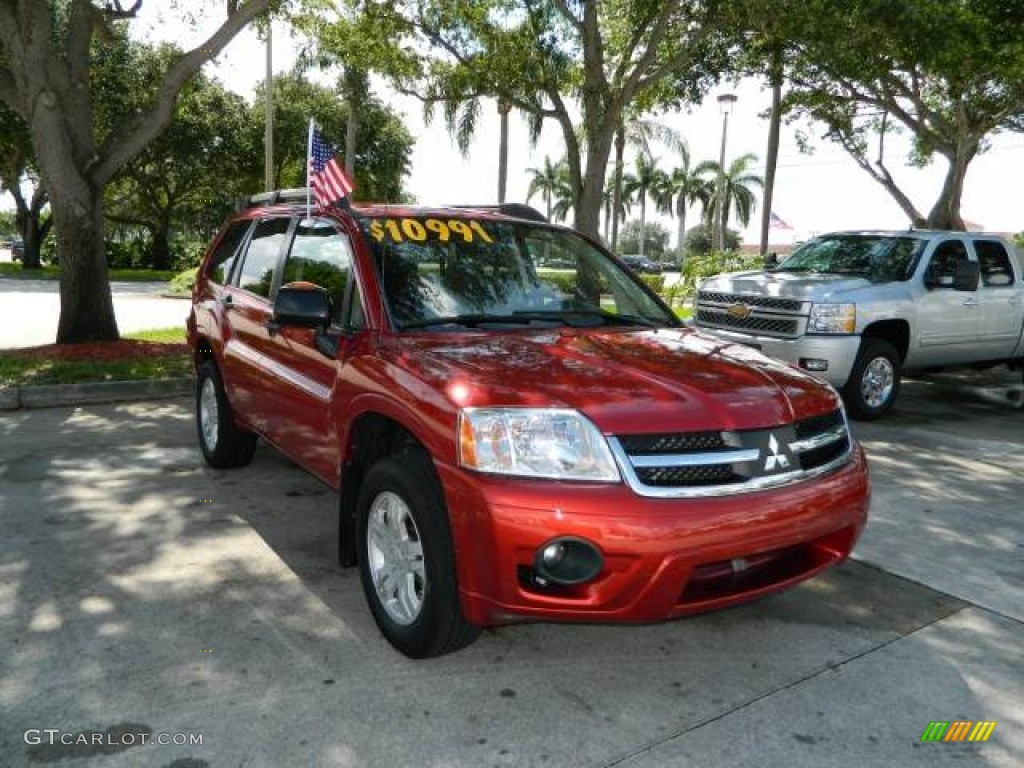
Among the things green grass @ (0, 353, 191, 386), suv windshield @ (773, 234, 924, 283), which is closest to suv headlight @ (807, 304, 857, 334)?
suv windshield @ (773, 234, 924, 283)

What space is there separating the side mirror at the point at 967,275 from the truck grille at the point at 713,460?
19.9 feet

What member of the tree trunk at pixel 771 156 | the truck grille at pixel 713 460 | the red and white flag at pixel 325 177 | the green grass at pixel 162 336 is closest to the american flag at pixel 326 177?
the red and white flag at pixel 325 177

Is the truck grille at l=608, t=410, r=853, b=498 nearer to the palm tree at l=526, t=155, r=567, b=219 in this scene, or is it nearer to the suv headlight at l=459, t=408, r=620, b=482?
the suv headlight at l=459, t=408, r=620, b=482

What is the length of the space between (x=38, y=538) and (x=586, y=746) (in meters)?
3.08

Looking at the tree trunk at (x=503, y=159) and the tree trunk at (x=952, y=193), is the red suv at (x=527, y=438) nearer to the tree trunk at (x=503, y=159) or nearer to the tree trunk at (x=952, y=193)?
the tree trunk at (x=952, y=193)

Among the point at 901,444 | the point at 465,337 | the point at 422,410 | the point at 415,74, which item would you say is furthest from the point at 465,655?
the point at 415,74

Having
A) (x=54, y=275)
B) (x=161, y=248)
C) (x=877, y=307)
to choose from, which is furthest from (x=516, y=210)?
(x=161, y=248)

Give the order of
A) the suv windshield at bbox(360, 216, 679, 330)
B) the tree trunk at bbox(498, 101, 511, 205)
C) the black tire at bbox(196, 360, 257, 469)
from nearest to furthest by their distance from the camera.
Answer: the suv windshield at bbox(360, 216, 679, 330), the black tire at bbox(196, 360, 257, 469), the tree trunk at bbox(498, 101, 511, 205)

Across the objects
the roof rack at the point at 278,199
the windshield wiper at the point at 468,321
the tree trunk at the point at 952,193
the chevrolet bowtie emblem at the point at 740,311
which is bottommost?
the chevrolet bowtie emblem at the point at 740,311

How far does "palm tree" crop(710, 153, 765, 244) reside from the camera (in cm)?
6203

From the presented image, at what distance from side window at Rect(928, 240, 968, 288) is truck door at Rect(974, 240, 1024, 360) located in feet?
1.09

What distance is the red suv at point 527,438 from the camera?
2574mm

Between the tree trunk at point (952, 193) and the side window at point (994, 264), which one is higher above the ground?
the tree trunk at point (952, 193)

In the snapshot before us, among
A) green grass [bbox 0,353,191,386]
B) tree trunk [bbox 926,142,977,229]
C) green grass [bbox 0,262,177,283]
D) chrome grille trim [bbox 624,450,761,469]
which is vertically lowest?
green grass [bbox 0,353,191,386]
